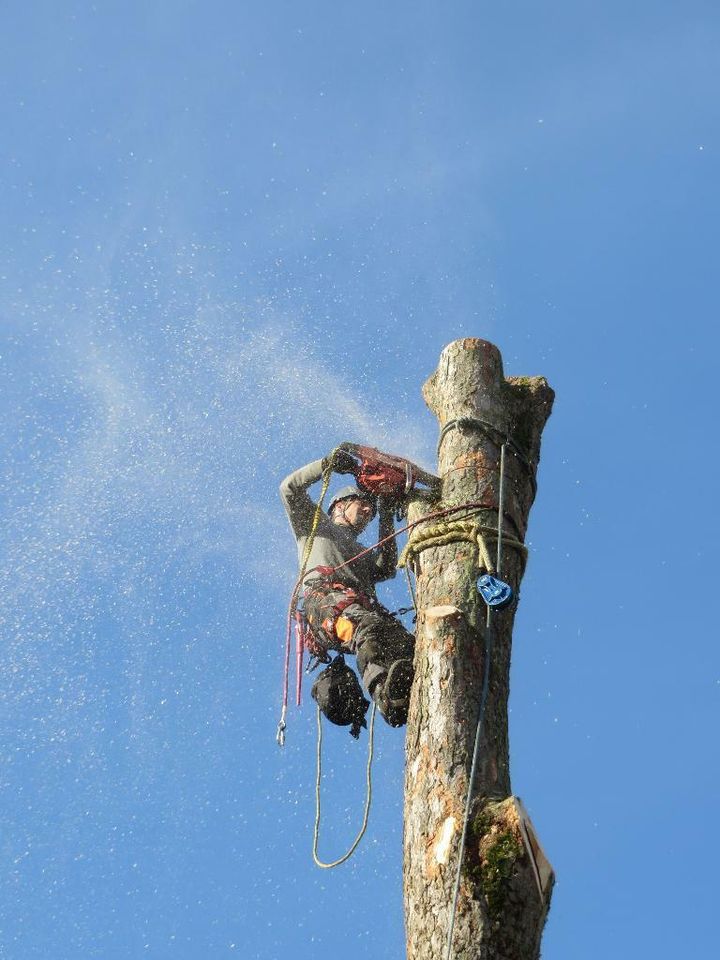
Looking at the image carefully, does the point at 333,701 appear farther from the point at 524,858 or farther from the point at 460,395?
the point at 524,858

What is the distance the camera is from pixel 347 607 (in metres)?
5.58

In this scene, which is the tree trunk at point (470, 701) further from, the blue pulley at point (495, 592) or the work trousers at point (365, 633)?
the work trousers at point (365, 633)

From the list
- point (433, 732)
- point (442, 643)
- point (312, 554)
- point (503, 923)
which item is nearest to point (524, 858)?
point (503, 923)

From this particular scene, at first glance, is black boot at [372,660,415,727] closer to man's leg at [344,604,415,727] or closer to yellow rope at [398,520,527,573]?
man's leg at [344,604,415,727]

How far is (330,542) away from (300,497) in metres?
0.34

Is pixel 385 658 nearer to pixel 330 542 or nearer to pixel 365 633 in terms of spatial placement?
pixel 365 633

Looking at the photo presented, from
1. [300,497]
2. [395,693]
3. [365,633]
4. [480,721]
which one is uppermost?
[300,497]

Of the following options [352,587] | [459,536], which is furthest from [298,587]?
[459,536]

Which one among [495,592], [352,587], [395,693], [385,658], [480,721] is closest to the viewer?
[480,721]

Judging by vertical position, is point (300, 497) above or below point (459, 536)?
above

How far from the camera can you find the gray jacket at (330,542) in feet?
20.5

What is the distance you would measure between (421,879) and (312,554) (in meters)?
3.12

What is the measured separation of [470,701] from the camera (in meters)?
3.74

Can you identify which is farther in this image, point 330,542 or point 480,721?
point 330,542
